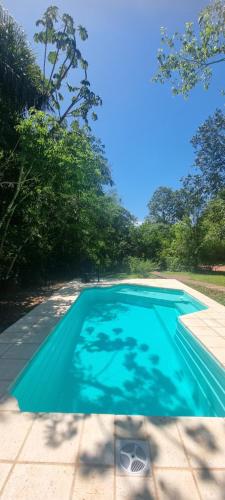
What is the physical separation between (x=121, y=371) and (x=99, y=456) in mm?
1985

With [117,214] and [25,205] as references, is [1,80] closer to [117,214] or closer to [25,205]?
[25,205]

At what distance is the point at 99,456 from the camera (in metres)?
1.81

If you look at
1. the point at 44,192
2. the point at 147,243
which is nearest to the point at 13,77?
the point at 44,192

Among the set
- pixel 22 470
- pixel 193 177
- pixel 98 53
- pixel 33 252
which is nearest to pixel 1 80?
pixel 98 53

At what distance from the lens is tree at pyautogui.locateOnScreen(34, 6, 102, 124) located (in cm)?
673

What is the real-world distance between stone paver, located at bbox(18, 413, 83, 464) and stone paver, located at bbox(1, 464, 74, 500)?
0.06 metres

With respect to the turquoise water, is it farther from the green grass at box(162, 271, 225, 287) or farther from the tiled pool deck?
the green grass at box(162, 271, 225, 287)

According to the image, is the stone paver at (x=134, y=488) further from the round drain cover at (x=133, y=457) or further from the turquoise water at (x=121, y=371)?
the turquoise water at (x=121, y=371)

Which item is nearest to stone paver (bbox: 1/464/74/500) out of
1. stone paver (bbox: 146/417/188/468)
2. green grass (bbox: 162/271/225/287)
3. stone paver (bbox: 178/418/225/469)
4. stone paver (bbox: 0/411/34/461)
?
stone paver (bbox: 0/411/34/461)

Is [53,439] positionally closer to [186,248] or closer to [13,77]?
[13,77]

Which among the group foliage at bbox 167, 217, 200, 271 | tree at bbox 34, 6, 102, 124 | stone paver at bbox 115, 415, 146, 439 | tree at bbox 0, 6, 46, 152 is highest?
tree at bbox 34, 6, 102, 124

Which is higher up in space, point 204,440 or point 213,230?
point 213,230

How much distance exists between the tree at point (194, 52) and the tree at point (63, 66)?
10.4ft

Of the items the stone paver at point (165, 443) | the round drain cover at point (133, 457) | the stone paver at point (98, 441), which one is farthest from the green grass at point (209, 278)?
the round drain cover at point (133, 457)
